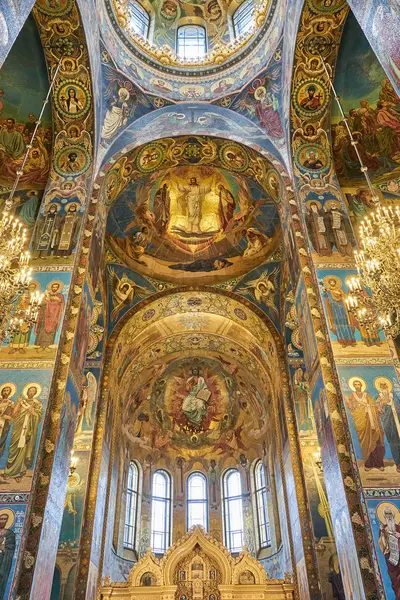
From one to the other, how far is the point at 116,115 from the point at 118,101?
32 cm

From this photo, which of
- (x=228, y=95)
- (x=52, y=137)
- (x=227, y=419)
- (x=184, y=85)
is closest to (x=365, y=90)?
(x=228, y=95)

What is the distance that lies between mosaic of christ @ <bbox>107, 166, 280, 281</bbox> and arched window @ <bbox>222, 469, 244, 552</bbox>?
7636mm

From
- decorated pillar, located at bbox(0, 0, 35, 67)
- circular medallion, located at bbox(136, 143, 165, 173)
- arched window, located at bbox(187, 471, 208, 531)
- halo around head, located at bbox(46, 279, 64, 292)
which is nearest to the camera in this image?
decorated pillar, located at bbox(0, 0, 35, 67)

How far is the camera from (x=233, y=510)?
53.0ft

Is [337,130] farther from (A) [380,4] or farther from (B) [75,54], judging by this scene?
(B) [75,54]

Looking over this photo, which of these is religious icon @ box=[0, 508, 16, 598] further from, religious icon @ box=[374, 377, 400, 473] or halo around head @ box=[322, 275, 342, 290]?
halo around head @ box=[322, 275, 342, 290]

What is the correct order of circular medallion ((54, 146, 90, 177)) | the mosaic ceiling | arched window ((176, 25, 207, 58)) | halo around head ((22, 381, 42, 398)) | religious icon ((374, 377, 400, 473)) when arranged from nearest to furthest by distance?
1. religious icon ((374, 377, 400, 473))
2. halo around head ((22, 381, 42, 398))
3. circular medallion ((54, 146, 90, 177))
4. the mosaic ceiling
5. arched window ((176, 25, 207, 58))

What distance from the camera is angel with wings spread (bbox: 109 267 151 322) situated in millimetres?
13531

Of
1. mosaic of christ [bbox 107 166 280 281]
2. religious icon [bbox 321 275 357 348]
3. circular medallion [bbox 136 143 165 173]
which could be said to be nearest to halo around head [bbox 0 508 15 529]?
religious icon [bbox 321 275 357 348]

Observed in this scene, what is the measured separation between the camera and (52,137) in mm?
10266

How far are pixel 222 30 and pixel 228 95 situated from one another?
2.96 metres

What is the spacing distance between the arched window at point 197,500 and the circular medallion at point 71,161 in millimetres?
11660

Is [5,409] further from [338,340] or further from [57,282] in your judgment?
[338,340]

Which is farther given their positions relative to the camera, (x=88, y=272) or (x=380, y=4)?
(x=88, y=272)
